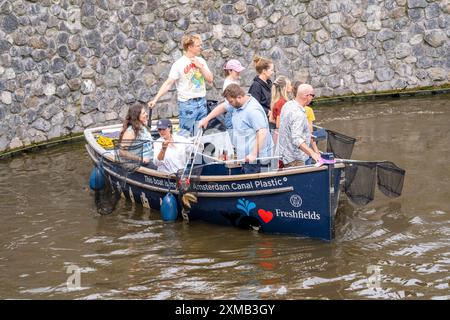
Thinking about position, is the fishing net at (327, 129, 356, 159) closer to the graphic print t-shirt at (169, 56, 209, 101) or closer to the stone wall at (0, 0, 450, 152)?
the graphic print t-shirt at (169, 56, 209, 101)

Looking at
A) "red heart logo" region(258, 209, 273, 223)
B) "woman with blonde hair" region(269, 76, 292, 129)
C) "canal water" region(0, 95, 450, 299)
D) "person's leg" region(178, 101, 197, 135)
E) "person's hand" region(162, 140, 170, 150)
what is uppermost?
"woman with blonde hair" region(269, 76, 292, 129)

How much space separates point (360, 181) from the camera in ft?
35.8

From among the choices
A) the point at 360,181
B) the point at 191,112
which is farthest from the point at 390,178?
the point at 191,112

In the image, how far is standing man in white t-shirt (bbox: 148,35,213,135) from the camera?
12.9 meters

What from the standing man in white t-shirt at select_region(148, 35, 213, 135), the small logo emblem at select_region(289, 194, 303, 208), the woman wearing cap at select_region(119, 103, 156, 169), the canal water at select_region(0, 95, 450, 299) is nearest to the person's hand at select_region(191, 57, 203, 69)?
the standing man in white t-shirt at select_region(148, 35, 213, 135)

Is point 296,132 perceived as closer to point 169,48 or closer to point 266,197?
point 266,197

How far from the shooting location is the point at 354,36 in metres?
19.0

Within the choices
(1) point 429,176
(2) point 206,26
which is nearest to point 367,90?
(2) point 206,26

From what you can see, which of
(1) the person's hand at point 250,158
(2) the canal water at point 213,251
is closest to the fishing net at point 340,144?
(2) the canal water at point 213,251

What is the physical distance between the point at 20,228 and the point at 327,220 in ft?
14.0

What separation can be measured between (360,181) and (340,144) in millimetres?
1542

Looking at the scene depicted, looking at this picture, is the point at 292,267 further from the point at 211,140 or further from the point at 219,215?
the point at 211,140

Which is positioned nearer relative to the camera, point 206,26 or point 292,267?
point 292,267
